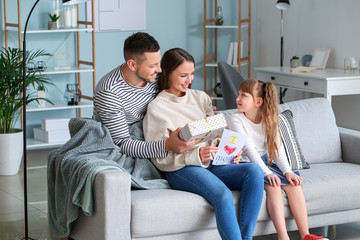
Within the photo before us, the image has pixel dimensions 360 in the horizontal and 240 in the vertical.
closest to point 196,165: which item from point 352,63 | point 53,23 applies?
point 352,63

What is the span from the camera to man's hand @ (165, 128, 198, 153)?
111 inches

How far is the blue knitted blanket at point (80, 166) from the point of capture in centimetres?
275

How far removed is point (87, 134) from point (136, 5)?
3.45m

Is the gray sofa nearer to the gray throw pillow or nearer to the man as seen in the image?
the gray throw pillow

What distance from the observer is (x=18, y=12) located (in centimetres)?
526

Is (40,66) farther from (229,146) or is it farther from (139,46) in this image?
(229,146)

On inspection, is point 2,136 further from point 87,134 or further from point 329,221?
point 329,221

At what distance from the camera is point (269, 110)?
3.10 metres

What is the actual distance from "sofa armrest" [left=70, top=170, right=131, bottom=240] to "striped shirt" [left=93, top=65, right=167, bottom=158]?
328 mm

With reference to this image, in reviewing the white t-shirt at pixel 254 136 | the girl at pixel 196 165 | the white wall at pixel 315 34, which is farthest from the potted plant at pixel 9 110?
the white wall at pixel 315 34

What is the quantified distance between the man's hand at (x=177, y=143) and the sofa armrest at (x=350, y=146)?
3.61ft

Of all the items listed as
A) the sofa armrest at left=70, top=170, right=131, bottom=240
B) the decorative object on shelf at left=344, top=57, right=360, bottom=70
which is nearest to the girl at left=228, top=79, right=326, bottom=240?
the sofa armrest at left=70, top=170, right=131, bottom=240

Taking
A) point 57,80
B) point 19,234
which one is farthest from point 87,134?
point 57,80

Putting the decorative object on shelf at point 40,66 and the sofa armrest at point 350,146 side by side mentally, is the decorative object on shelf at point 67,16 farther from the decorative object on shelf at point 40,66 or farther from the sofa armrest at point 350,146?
the sofa armrest at point 350,146
